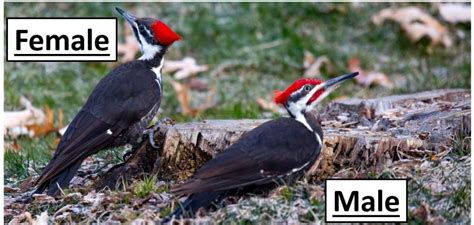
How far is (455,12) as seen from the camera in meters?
11.5

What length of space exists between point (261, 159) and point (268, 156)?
5cm

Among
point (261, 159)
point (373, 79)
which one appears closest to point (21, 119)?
point (373, 79)

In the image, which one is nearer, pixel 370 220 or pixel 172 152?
pixel 370 220

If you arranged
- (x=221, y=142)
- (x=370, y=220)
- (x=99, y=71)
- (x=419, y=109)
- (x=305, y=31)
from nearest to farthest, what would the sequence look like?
(x=370, y=220) → (x=221, y=142) → (x=419, y=109) → (x=99, y=71) → (x=305, y=31)

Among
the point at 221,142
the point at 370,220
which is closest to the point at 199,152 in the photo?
the point at 221,142

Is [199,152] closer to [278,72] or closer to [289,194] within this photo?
[289,194]

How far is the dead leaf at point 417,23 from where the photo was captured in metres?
11.2

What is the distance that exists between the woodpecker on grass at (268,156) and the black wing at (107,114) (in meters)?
0.89

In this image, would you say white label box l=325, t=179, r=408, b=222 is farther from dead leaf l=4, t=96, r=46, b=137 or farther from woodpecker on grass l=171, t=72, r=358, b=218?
dead leaf l=4, t=96, r=46, b=137

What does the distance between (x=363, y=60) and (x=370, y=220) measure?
5.40 metres

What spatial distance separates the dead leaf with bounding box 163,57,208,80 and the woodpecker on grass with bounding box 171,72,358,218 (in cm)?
458

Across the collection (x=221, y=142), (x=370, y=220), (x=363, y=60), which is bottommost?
(x=370, y=220)

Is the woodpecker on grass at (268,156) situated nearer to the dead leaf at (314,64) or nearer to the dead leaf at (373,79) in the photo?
A: the dead leaf at (373,79)

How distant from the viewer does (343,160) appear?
20.7 feet
